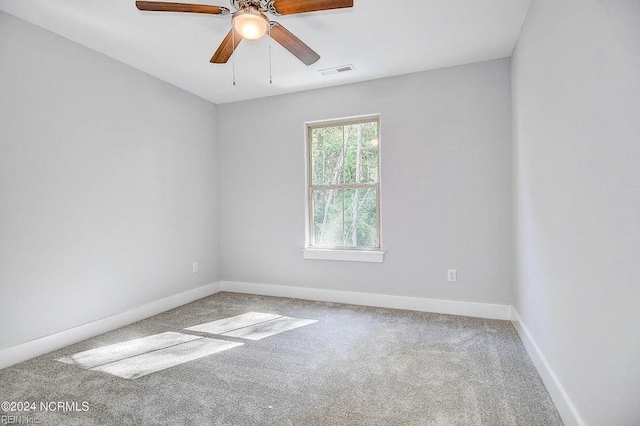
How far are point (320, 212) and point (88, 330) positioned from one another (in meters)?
2.66

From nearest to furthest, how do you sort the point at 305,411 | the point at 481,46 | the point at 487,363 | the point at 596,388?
the point at 596,388 < the point at 305,411 < the point at 487,363 < the point at 481,46

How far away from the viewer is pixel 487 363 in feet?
7.79

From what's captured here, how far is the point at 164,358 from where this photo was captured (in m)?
2.54

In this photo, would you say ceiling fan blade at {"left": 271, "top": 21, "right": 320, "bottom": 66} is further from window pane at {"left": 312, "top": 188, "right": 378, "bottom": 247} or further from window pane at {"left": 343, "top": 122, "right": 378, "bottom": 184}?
window pane at {"left": 312, "top": 188, "right": 378, "bottom": 247}

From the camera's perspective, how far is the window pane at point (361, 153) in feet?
12.7

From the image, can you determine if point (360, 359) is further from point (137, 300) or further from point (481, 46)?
point (481, 46)


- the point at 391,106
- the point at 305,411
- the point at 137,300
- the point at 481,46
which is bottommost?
the point at 305,411

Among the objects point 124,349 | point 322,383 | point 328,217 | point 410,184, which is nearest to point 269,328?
point 322,383

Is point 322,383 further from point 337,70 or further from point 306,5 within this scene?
point 337,70

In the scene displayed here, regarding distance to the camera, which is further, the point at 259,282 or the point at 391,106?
the point at 259,282

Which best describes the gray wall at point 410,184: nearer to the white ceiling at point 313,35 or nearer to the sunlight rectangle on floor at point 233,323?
the white ceiling at point 313,35

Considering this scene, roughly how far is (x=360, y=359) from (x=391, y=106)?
8.76ft

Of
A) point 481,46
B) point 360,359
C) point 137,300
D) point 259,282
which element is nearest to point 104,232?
point 137,300

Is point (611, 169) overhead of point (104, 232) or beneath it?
overhead
